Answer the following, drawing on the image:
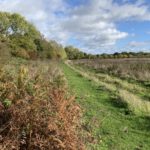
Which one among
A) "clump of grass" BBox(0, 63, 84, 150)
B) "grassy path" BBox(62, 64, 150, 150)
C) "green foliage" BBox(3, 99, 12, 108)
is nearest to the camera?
"clump of grass" BBox(0, 63, 84, 150)

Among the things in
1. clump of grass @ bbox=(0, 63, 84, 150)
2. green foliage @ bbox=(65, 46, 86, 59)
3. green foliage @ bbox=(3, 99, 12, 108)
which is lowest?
green foliage @ bbox=(65, 46, 86, 59)

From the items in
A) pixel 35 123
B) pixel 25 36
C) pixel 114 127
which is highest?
pixel 25 36

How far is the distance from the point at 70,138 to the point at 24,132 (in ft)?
2.41

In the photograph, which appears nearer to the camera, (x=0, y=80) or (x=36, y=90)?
(x=36, y=90)

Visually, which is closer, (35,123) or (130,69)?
(35,123)

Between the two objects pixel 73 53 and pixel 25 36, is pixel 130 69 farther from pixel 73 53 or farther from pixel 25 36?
pixel 73 53

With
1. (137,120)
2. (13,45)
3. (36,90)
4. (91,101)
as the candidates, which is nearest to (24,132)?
(36,90)

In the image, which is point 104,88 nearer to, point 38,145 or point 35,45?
point 38,145

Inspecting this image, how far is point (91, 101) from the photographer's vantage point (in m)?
17.0

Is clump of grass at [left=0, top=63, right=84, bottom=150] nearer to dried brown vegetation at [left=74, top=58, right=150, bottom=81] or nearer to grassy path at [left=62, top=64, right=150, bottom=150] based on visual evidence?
grassy path at [left=62, top=64, right=150, bottom=150]

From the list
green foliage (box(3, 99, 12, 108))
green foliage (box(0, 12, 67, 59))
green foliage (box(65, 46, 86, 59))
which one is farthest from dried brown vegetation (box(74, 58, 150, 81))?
green foliage (box(65, 46, 86, 59))

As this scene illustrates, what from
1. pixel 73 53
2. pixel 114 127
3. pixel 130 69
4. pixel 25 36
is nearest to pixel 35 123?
A: pixel 114 127

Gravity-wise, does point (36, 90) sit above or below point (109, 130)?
above

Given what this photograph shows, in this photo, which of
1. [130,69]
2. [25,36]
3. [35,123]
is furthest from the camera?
[25,36]
